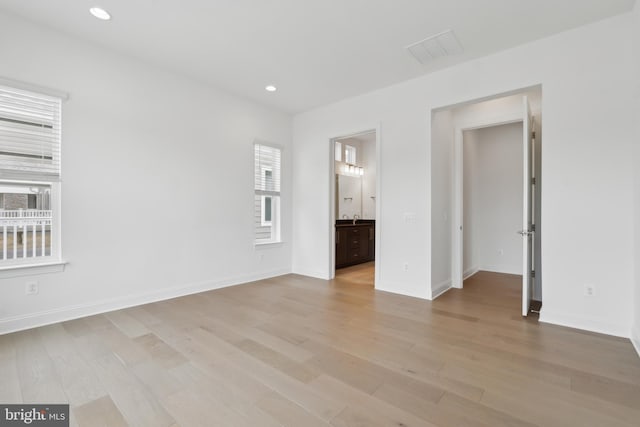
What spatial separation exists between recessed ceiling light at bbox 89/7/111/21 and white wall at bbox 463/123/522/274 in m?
5.26

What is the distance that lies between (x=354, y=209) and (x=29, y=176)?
599 centimetres

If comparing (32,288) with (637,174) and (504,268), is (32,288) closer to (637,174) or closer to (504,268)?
(637,174)

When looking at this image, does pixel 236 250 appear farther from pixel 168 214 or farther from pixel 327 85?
pixel 327 85

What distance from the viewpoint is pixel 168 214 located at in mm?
3828

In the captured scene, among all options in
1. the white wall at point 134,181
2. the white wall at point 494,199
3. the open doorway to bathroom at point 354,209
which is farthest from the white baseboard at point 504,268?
the white wall at point 134,181

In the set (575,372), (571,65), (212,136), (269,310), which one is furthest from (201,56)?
(575,372)

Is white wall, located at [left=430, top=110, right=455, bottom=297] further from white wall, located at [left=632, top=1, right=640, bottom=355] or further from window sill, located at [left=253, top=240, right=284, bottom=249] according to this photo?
window sill, located at [left=253, top=240, right=284, bottom=249]

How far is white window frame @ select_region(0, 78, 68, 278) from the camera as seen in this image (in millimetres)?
2730

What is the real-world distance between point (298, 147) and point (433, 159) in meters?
2.48

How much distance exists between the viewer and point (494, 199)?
5727 millimetres

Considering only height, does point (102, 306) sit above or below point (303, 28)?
below

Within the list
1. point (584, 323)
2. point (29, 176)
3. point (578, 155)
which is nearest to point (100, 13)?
point (29, 176)

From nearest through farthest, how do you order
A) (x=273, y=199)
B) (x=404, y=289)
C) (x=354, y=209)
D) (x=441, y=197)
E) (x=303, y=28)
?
(x=303, y=28) < (x=404, y=289) < (x=441, y=197) < (x=273, y=199) < (x=354, y=209)

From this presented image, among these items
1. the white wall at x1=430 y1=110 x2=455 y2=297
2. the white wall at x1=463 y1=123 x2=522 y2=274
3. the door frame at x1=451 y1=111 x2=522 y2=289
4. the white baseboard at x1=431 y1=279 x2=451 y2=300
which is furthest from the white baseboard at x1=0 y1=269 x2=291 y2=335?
the white wall at x1=463 y1=123 x2=522 y2=274
